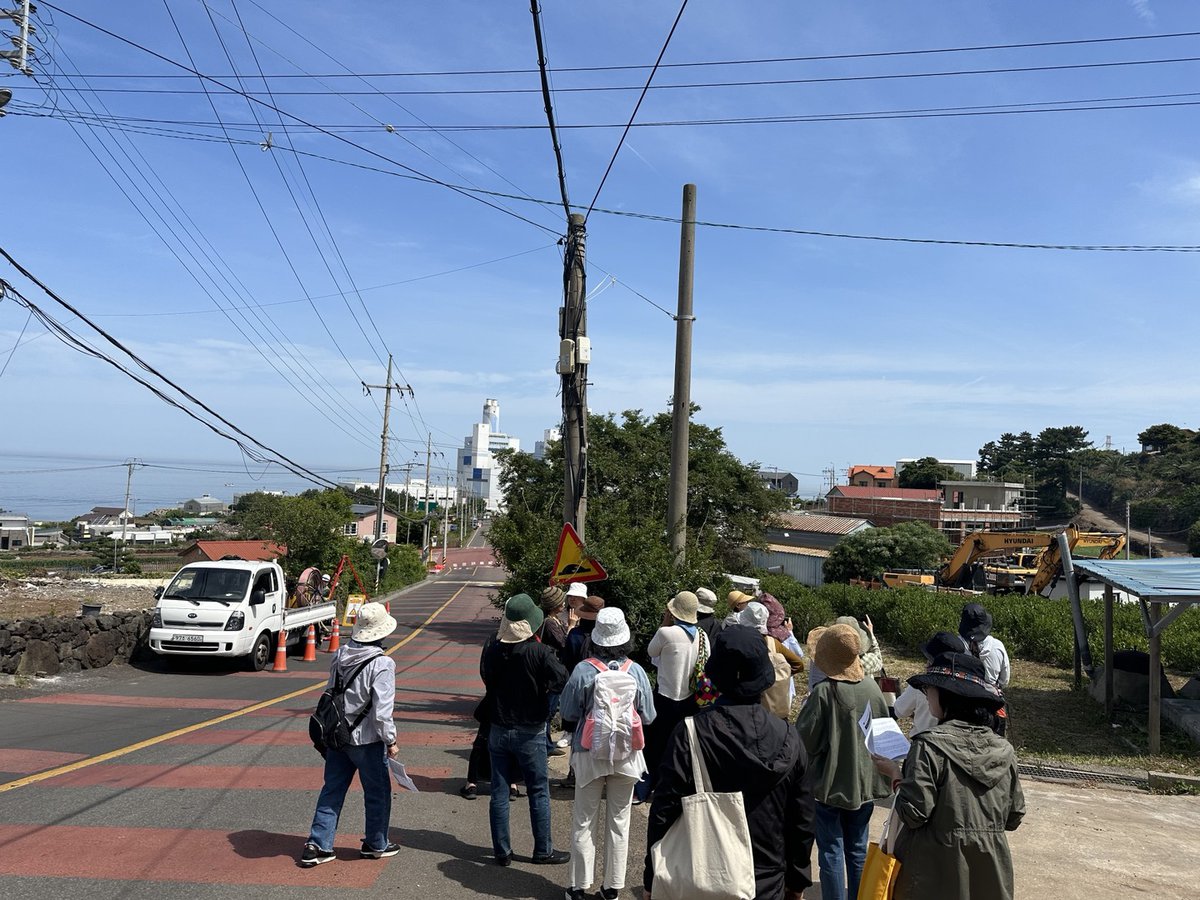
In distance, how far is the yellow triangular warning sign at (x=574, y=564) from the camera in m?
9.52

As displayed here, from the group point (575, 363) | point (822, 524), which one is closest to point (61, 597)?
point (575, 363)

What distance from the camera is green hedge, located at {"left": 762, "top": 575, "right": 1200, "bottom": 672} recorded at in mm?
15477

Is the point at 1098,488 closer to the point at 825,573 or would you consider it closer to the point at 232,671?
the point at 825,573

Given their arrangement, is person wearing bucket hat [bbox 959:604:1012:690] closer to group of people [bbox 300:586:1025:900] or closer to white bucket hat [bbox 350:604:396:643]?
group of people [bbox 300:586:1025:900]

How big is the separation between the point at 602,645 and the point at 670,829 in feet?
6.07

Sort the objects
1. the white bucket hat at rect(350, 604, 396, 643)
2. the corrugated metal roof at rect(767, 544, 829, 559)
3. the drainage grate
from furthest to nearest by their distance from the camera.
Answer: the corrugated metal roof at rect(767, 544, 829, 559) < the drainage grate < the white bucket hat at rect(350, 604, 396, 643)

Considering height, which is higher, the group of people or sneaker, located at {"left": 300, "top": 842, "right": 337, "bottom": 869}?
the group of people

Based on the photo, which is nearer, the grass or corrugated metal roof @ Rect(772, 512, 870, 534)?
the grass

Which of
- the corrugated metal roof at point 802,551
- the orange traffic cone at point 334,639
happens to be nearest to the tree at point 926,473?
the corrugated metal roof at point 802,551

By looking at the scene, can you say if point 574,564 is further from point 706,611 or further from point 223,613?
point 223,613

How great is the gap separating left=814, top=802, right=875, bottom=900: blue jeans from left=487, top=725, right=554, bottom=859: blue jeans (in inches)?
74.2

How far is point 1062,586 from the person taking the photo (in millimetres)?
28438

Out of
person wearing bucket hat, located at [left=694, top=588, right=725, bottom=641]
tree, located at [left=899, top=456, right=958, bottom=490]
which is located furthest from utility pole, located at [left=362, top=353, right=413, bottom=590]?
tree, located at [left=899, top=456, right=958, bottom=490]

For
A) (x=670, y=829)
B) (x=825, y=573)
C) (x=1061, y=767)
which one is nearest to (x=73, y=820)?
(x=670, y=829)
